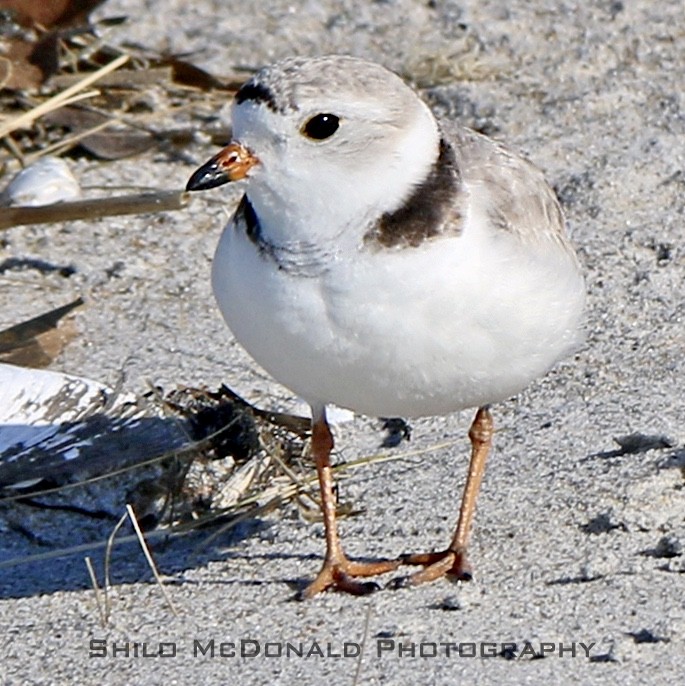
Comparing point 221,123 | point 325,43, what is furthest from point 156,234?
point 325,43

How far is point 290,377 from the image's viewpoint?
3238 mm

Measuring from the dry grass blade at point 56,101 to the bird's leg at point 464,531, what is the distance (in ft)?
6.82

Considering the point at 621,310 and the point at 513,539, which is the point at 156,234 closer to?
the point at 621,310

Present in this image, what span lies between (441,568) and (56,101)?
2.43m

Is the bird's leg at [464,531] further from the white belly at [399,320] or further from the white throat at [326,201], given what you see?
the white throat at [326,201]

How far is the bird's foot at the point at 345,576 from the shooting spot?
343 centimetres

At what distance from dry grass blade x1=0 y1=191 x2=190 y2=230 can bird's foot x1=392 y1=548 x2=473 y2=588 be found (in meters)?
1.42

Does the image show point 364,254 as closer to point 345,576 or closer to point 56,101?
point 345,576

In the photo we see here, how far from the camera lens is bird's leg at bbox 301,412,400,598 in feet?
11.3

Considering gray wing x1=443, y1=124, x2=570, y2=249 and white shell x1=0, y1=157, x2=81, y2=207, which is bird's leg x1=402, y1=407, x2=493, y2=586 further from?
white shell x1=0, y1=157, x2=81, y2=207

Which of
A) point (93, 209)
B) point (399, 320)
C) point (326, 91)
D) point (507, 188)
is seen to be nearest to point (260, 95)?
point (326, 91)

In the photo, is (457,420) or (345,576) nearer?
(345,576)

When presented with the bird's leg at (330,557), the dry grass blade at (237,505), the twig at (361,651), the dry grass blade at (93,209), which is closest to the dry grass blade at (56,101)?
the dry grass blade at (93,209)

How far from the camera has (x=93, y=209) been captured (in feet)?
15.1
